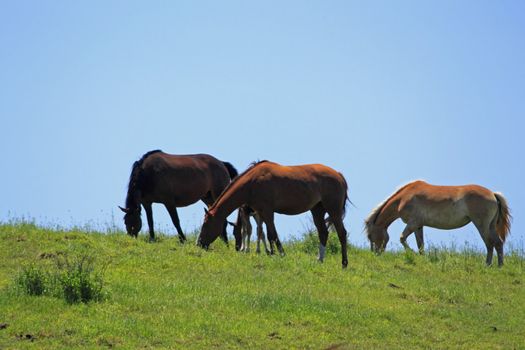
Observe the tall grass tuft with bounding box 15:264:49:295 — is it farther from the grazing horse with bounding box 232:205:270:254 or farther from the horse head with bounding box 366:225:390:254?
the horse head with bounding box 366:225:390:254

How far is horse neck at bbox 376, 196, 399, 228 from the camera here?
75.0ft

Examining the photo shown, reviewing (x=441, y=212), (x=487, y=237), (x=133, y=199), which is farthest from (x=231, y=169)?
(x=487, y=237)

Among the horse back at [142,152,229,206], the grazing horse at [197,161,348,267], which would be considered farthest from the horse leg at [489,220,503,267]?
the horse back at [142,152,229,206]

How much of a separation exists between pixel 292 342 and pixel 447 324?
2981 millimetres

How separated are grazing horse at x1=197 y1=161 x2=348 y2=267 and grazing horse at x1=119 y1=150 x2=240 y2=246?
1694 mm

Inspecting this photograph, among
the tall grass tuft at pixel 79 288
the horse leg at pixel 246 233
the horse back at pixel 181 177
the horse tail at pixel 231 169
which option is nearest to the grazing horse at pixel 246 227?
the horse leg at pixel 246 233

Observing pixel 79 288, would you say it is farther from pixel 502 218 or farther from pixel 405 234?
pixel 502 218

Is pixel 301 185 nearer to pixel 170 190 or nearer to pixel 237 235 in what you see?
pixel 237 235

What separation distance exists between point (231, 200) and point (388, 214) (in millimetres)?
6021

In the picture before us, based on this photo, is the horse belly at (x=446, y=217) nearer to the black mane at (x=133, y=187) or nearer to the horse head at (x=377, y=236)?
the horse head at (x=377, y=236)

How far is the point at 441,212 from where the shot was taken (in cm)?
2191

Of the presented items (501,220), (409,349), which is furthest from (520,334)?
(501,220)

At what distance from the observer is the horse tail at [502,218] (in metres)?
21.3

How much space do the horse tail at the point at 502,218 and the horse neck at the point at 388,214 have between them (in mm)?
2611
